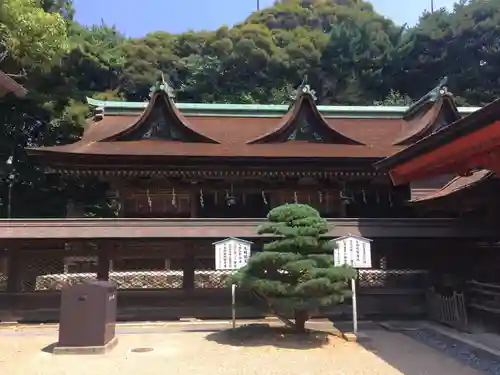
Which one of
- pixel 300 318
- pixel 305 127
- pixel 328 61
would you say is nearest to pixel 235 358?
pixel 300 318

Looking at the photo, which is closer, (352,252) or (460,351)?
(460,351)

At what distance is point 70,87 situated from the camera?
947 inches

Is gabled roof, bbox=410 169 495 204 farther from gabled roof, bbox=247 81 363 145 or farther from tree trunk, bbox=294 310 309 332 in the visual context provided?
tree trunk, bbox=294 310 309 332

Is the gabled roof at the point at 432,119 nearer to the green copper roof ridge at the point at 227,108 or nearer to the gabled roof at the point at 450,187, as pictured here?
the green copper roof ridge at the point at 227,108

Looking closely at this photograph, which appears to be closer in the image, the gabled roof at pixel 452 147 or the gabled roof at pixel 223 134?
the gabled roof at pixel 452 147

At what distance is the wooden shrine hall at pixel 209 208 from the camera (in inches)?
472

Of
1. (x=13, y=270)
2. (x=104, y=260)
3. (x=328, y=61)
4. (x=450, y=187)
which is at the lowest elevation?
(x=13, y=270)

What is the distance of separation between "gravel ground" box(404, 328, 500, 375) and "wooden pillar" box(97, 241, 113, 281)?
714 cm

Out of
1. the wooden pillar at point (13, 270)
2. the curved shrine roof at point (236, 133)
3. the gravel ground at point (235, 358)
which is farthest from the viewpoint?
the curved shrine roof at point (236, 133)

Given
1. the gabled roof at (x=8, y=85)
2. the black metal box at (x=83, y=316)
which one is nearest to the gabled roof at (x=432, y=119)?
the black metal box at (x=83, y=316)

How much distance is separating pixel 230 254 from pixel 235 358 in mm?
3283

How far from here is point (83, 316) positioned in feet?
27.0

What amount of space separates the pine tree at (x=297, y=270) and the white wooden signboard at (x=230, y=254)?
1364mm

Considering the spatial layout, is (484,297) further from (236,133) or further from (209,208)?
(236,133)
